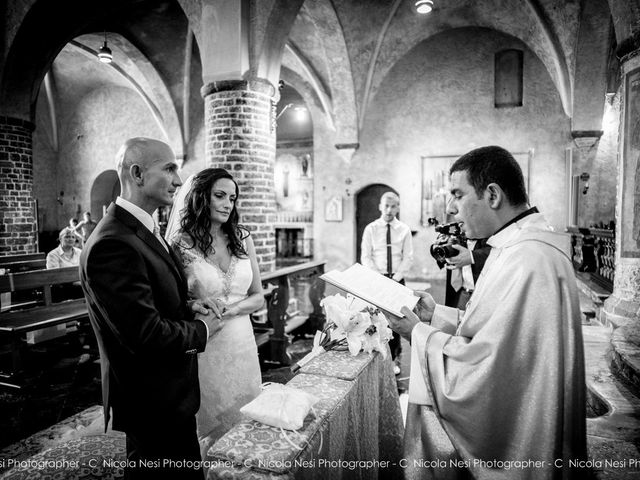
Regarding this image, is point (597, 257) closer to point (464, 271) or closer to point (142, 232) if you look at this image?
point (464, 271)

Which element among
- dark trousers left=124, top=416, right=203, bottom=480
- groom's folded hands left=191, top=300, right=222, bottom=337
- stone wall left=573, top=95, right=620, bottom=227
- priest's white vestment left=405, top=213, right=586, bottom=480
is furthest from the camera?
stone wall left=573, top=95, right=620, bottom=227

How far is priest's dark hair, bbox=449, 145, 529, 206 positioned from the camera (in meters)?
1.64

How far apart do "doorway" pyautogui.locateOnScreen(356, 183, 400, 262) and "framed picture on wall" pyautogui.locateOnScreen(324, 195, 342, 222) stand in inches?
21.0

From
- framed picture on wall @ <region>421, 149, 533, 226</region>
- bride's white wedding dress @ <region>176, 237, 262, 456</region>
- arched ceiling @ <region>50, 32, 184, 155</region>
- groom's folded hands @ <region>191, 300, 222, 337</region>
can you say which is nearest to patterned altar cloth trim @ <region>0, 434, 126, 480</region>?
bride's white wedding dress @ <region>176, 237, 262, 456</region>

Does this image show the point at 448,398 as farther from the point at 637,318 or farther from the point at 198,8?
the point at 198,8

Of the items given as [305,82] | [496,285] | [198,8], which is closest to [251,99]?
[198,8]

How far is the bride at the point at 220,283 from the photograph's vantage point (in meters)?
2.31

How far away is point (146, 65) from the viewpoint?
39.7 ft

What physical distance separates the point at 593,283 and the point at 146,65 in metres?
12.3

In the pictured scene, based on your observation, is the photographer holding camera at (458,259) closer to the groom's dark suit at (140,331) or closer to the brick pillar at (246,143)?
the groom's dark suit at (140,331)

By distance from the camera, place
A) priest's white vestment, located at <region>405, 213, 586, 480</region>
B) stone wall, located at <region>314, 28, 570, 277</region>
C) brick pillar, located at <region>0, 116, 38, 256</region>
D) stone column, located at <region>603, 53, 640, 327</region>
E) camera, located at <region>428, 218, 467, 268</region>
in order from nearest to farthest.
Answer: priest's white vestment, located at <region>405, 213, 586, 480</region>
camera, located at <region>428, 218, 467, 268</region>
stone column, located at <region>603, 53, 640, 327</region>
brick pillar, located at <region>0, 116, 38, 256</region>
stone wall, located at <region>314, 28, 570, 277</region>

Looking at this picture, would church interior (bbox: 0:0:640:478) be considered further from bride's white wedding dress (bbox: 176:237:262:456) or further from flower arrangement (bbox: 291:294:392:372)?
bride's white wedding dress (bbox: 176:237:262:456)

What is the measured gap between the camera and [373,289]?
1.89 metres

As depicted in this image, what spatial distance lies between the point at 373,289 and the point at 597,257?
6392 mm
